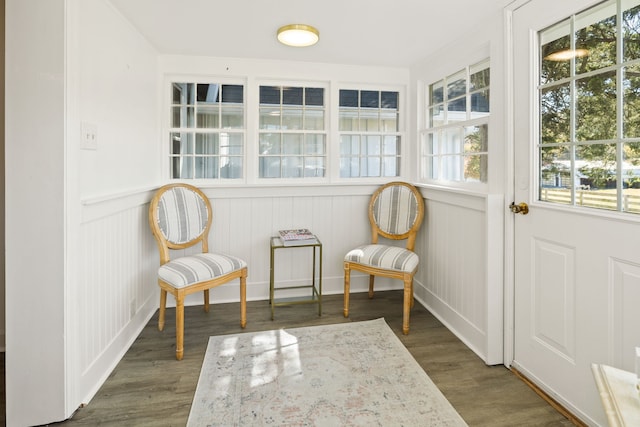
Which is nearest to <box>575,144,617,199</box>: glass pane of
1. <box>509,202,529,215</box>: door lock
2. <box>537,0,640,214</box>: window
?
<box>537,0,640,214</box>: window

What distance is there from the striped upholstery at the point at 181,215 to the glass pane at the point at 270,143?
774 millimetres

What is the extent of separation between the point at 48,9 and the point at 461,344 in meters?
3.04

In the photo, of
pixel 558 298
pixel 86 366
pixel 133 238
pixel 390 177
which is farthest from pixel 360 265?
pixel 86 366

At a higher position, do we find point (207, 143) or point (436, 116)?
point (436, 116)

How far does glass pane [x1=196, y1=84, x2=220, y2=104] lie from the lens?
Result: 3170 millimetres

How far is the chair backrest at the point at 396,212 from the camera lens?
10.2ft

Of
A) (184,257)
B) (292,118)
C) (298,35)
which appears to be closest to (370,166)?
(292,118)


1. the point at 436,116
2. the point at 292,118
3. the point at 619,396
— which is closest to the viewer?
the point at 619,396

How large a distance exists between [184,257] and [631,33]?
289 centimetres

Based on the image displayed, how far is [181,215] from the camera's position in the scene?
279cm

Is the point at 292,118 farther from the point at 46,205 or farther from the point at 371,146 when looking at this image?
the point at 46,205

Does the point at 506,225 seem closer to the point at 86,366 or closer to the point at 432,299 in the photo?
the point at 432,299

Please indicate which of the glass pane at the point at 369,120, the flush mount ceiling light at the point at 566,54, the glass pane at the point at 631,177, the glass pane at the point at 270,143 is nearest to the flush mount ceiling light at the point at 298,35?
the glass pane at the point at 270,143

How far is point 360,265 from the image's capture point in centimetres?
287
